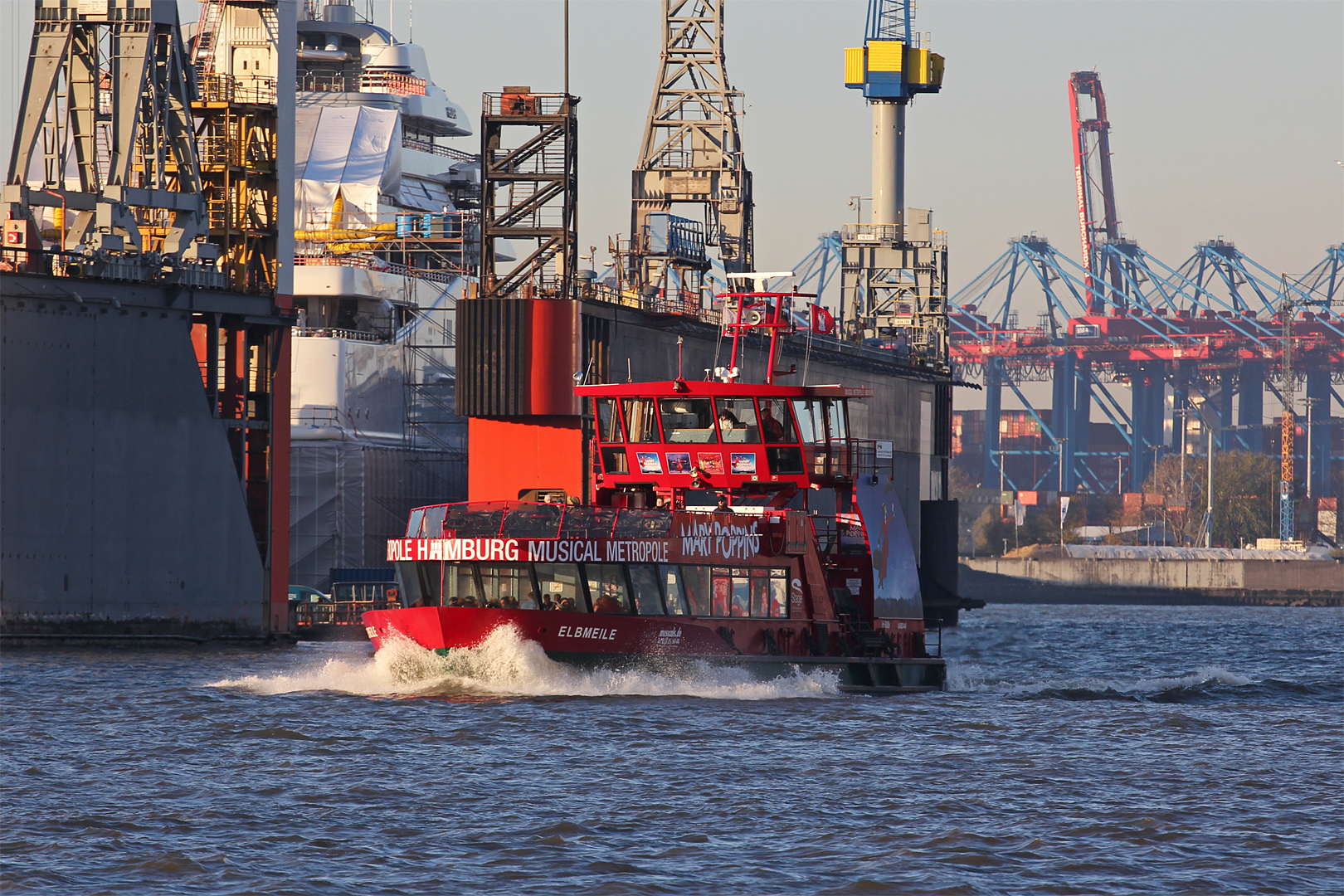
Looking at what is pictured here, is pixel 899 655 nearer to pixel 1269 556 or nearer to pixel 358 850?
pixel 358 850

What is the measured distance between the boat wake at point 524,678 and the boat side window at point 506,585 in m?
0.70

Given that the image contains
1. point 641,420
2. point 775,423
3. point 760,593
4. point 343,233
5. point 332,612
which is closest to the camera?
point 760,593

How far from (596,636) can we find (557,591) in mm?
1123

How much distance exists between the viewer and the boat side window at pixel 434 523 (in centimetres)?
3391

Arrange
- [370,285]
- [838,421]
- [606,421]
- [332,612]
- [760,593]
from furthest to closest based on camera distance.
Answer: [370,285] → [332,612] → [838,421] → [606,421] → [760,593]

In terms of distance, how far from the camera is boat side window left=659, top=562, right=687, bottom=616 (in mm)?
34125

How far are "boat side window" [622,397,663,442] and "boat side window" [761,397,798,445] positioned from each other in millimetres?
2204

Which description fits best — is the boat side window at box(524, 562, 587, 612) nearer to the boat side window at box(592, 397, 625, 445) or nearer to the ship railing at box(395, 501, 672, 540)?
the ship railing at box(395, 501, 672, 540)

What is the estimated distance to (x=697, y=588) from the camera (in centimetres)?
3447

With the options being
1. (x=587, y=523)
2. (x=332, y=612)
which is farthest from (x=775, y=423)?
(x=332, y=612)

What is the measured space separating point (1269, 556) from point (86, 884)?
155 m

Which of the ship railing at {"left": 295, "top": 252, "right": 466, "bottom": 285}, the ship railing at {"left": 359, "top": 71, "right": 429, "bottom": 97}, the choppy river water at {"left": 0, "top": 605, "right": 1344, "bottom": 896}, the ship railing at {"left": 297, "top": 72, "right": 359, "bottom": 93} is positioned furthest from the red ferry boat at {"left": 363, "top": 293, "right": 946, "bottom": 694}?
the ship railing at {"left": 359, "top": 71, "right": 429, "bottom": 97}

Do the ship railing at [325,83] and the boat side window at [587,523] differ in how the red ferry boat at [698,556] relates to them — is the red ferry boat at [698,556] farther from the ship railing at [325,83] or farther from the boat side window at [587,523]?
the ship railing at [325,83]

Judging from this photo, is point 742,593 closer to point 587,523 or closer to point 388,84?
point 587,523
